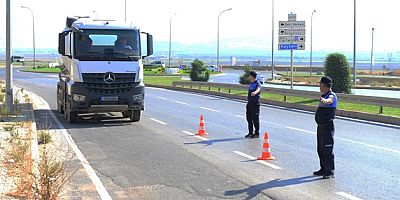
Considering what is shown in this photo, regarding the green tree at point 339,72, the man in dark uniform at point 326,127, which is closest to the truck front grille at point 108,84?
the man in dark uniform at point 326,127

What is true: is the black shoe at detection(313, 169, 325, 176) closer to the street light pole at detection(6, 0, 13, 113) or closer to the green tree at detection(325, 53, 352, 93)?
the street light pole at detection(6, 0, 13, 113)

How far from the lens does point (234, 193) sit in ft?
26.1

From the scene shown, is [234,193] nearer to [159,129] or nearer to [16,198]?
[16,198]

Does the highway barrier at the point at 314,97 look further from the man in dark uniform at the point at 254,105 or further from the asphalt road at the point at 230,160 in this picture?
the man in dark uniform at the point at 254,105

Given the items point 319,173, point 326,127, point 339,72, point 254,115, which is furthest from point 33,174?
point 339,72

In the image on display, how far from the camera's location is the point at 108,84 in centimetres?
1681

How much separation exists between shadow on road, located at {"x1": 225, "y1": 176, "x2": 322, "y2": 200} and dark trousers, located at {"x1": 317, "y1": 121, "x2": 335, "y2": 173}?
266 millimetres

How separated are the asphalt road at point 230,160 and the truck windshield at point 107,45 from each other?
6.74 ft

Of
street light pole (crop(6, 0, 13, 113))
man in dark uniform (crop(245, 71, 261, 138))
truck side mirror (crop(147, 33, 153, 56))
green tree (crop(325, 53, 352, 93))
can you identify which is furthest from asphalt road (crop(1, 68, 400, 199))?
green tree (crop(325, 53, 352, 93))

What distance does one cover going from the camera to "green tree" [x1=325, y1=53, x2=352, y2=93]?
90.4 ft

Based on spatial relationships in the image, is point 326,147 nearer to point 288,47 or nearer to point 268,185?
point 268,185

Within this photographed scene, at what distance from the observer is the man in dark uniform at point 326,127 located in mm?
9255

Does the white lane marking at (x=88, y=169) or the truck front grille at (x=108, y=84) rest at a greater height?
the truck front grille at (x=108, y=84)

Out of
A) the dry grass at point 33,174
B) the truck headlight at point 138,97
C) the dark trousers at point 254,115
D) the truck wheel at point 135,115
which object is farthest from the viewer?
the truck wheel at point 135,115
